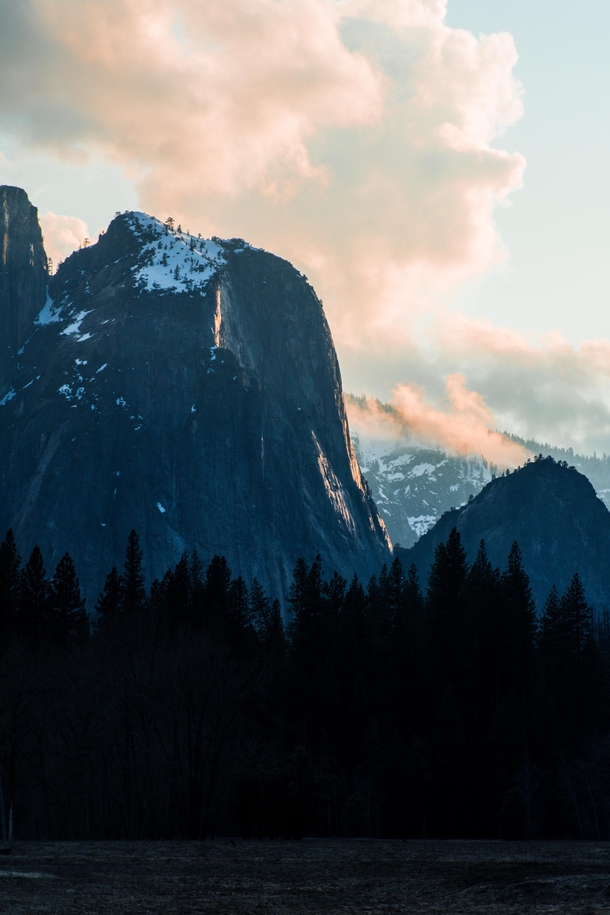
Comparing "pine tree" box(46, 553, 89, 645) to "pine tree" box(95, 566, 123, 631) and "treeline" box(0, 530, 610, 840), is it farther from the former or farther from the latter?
"pine tree" box(95, 566, 123, 631)

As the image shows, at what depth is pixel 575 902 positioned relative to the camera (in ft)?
99.3

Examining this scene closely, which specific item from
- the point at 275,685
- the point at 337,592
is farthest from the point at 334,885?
the point at 337,592

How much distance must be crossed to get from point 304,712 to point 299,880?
58.2 m

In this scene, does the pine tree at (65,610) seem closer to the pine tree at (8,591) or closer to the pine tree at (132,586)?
the pine tree at (8,591)

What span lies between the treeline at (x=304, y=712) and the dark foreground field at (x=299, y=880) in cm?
1416

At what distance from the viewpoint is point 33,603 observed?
377ft

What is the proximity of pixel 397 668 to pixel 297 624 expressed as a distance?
1267 cm

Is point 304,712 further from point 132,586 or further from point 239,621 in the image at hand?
point 132,586

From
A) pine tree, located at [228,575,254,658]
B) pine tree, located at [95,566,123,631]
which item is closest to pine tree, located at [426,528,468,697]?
pine tree, located at [228,575,254,658]

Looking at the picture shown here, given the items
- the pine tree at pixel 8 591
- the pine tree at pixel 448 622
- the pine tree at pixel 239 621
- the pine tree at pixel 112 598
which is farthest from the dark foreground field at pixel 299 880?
the pine tree at pixel 112 598

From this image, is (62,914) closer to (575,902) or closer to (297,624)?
(575,902)

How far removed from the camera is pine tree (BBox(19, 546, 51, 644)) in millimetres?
Answer: 112875

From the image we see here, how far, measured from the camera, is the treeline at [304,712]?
66812mm

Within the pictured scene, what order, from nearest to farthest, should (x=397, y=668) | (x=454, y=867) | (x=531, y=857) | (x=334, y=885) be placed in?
(x=334, y=885) < (x=454, y=867) < (x=531, y=857) < (x=397, y=668)
